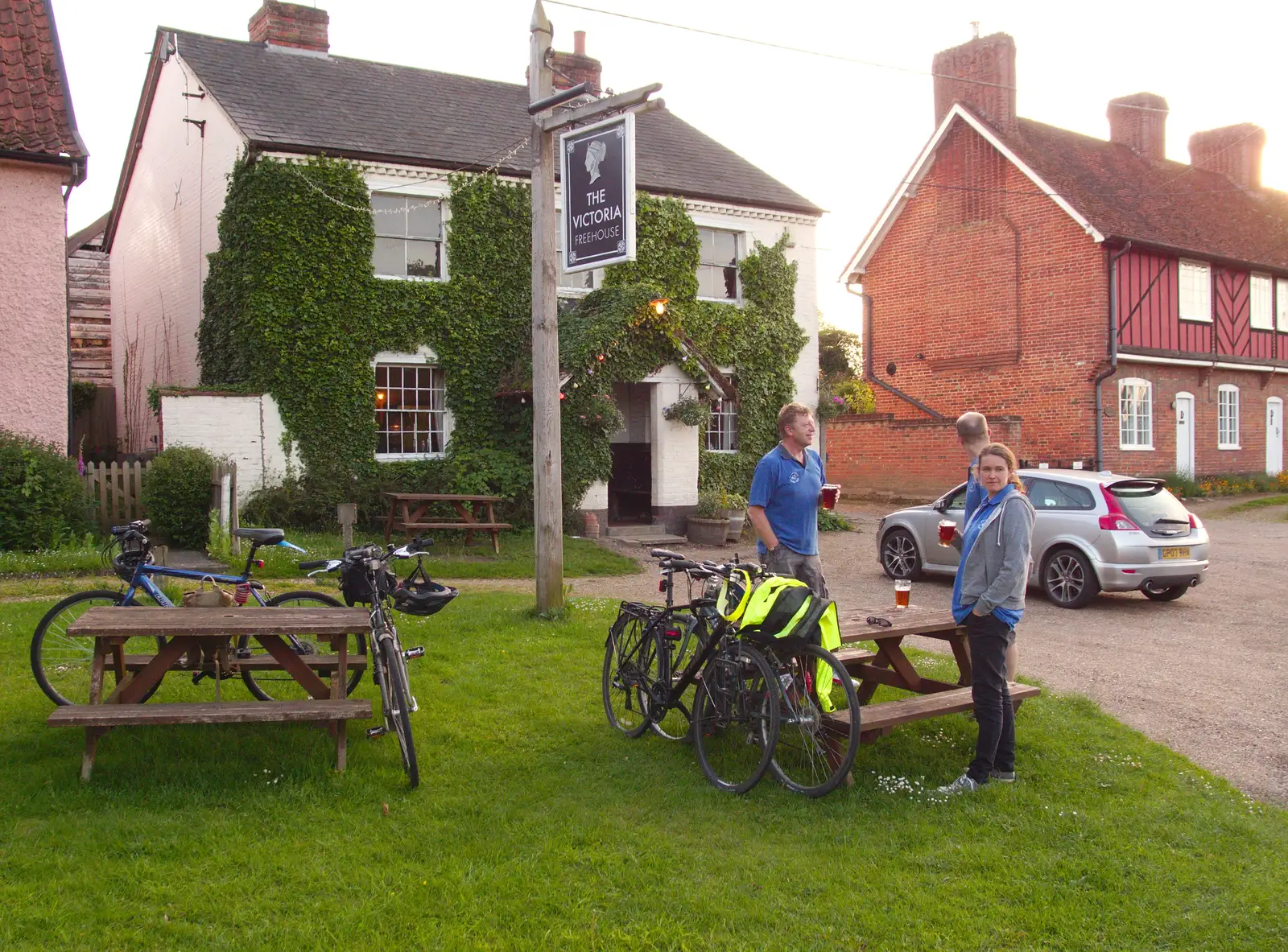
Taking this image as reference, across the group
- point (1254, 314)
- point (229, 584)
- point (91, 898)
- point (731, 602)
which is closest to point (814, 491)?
point (731, 602)

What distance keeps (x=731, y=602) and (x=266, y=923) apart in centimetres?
263

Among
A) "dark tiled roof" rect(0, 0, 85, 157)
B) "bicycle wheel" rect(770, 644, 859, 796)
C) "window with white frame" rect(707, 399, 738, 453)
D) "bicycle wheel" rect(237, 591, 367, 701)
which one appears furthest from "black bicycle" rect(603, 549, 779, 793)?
"window with white frame" rect(707, 399, 738, 453)

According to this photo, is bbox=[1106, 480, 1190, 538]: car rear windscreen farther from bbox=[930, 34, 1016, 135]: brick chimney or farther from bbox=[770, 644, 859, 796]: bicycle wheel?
bbox=[930, 34, 1016, 135]: brick chimney

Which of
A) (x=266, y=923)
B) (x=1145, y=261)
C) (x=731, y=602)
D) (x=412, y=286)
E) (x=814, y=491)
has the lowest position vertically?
(x=266, y=923)

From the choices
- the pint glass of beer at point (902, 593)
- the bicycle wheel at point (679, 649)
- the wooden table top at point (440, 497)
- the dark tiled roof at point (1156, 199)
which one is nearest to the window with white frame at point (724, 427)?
the wooden table top at point (440, 497)

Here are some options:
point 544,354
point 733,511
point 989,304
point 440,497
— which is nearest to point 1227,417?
point 989,304

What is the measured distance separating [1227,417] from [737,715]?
2684 cm

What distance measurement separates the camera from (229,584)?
6656mm

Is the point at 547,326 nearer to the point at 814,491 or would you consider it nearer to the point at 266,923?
the point at 814,491

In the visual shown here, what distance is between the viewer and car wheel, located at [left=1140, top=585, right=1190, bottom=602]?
474 inches

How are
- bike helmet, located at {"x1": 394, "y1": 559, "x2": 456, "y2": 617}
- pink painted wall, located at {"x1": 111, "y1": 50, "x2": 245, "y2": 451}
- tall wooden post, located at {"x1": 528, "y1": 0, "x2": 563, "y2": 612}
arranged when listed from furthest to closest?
pink painted wall, located at {"x1": 111, "y1": 50, "x2": 245, "y2": 451} → tall wooden post, located at {"x1": 528, "y1": 0, "x2": 563, "y2": 612} → bike helmet, located at {"x1": 394, "y1": 559, "x2": 456, "y2": 617}

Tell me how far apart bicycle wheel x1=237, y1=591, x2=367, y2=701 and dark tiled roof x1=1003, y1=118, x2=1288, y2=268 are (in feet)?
71.7

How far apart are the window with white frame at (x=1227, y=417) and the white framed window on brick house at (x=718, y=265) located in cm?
1453

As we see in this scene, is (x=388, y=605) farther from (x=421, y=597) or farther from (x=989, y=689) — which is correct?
(x=989, y=689)
